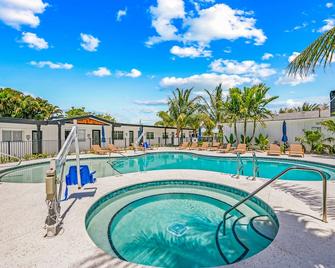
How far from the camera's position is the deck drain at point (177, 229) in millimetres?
4805

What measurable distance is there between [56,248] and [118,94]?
73.6ft

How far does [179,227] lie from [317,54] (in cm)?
468

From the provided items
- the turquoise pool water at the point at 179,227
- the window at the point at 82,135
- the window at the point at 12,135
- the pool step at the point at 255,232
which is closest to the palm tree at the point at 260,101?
the turquoise pool water at the point at 179,227

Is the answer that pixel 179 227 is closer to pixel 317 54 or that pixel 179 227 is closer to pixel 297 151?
pixel 317 54

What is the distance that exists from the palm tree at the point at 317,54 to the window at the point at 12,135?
18.7 metres

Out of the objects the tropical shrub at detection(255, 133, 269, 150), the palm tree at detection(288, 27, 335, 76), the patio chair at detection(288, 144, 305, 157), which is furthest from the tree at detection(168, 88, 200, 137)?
the palm tree at detection(288, 27, 335, 76)

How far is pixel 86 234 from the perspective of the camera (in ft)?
13.1

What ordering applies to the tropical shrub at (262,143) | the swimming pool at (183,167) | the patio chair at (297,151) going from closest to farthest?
the swimming pool at (183,167) < the patio chair at (297,151) < the tropical shrub at (262,143)

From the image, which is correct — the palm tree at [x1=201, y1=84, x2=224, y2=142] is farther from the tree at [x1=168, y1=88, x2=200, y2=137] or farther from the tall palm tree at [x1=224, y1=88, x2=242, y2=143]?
the tall palm tree at [x1=224, y1=88, x2=242, y2=143]

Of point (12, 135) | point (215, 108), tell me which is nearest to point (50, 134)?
point (12, 135)

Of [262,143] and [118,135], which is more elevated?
[118,135]

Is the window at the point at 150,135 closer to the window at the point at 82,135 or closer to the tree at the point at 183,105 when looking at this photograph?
the tree at the point at 183,105

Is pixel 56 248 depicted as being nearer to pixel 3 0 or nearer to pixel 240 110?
pixel 3 0

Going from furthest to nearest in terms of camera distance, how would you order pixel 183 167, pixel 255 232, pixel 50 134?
pixel 50 134 < pixel 183 167 < pixel 255 232
